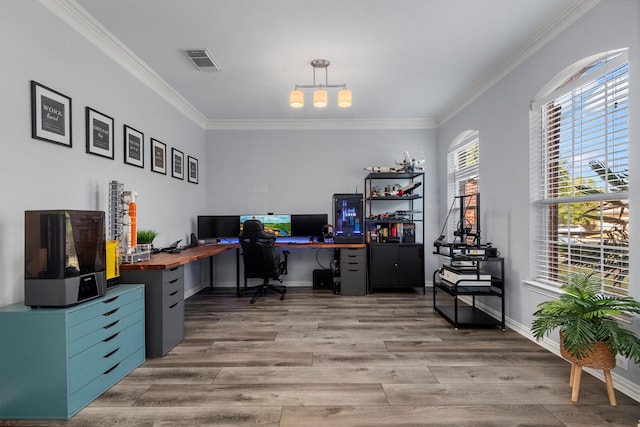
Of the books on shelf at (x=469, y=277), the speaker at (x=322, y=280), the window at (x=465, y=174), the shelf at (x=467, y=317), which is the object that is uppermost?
the window at (x=465, y=174)

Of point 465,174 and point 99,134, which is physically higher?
point 99,134

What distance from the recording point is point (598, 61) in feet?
7.71

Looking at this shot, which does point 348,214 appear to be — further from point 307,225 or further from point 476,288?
point 476,288

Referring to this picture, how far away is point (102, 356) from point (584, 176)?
3.67 meters

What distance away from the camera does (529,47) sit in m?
2.88

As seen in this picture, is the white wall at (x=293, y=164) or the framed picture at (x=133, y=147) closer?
the framed picture at (x=133, y=147)

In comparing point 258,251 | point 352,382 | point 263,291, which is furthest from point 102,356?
point 263,291

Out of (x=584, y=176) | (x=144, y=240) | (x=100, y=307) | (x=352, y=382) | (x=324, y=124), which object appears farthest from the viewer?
(x=324, y=124)

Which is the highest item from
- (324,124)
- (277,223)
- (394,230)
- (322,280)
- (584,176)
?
(324,124)

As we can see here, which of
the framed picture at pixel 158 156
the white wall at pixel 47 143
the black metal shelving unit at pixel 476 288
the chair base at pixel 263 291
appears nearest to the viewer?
the white wall at pixel 47 143

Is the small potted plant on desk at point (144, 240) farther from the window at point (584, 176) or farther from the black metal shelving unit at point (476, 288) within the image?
the window at point (584, 176)

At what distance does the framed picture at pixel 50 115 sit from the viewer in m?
2.09

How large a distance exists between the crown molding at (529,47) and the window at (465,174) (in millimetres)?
485

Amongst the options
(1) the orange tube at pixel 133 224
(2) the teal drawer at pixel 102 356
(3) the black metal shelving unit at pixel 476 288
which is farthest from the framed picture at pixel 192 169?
(3) the black metal shelving unit at pixel 476 288
